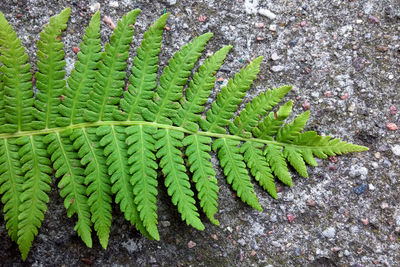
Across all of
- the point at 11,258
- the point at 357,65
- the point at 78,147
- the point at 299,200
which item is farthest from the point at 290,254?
the point at 11,258

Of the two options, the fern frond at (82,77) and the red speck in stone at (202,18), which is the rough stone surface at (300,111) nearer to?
the red speck in stone at (202,18)

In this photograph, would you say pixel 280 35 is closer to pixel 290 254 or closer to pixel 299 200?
pixel 299 200

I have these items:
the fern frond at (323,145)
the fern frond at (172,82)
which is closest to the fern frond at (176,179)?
the fern frond at (172,82)

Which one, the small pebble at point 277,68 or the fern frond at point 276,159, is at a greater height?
the small pebble at point 277,68

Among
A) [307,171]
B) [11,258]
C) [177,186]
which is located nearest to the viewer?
[177,186]

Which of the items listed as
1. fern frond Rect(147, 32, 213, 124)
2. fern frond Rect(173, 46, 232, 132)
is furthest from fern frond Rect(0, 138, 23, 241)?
fern frond Rect(173, 46, 232, 132)

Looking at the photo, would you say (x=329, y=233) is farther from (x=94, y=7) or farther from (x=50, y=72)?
(x=94, y=7)

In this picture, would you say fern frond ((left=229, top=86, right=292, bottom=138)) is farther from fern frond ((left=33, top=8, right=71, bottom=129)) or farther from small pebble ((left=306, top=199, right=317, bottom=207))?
fern frond ((left=33, top=8, right=71, bottom=129))

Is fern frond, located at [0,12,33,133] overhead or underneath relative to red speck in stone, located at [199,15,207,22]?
underneath
